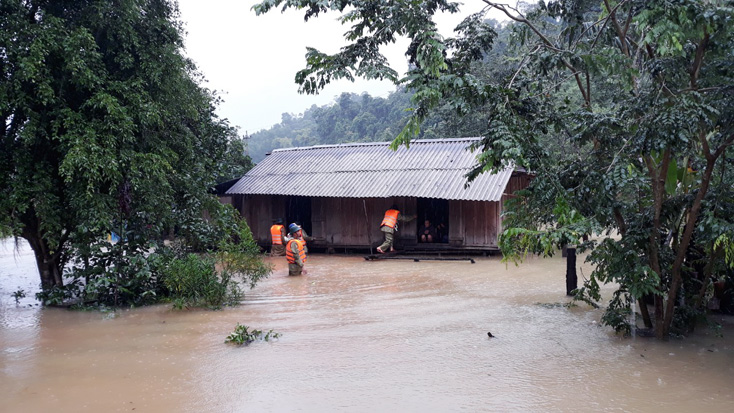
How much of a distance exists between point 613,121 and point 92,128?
7.52 m

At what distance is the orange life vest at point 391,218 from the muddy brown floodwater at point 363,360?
5.28m

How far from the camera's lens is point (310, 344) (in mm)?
7156

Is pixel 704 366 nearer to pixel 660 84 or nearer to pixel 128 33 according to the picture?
pixel 660 84

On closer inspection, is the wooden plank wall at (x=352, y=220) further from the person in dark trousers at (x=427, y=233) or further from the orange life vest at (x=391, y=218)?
the orange life vest at (x=391, y=218)

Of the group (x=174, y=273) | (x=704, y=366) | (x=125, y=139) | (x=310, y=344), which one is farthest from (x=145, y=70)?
(x=704, y=366)

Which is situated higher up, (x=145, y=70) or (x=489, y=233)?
(x=145, y=70)

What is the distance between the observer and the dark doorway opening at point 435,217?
1631 centimetres

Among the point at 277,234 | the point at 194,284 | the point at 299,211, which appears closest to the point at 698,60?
the point at 194,284

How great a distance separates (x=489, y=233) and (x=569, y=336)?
25.1ft

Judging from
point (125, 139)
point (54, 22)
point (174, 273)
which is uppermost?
point (54, 22)

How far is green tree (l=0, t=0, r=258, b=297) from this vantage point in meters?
8.14

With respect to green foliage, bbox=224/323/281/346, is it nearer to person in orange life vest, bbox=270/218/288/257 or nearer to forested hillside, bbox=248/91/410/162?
person in orange life vest, bbox=270/218/288/257

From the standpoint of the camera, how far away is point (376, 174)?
16.3m

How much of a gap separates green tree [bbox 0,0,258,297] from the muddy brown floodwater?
1.49 m
